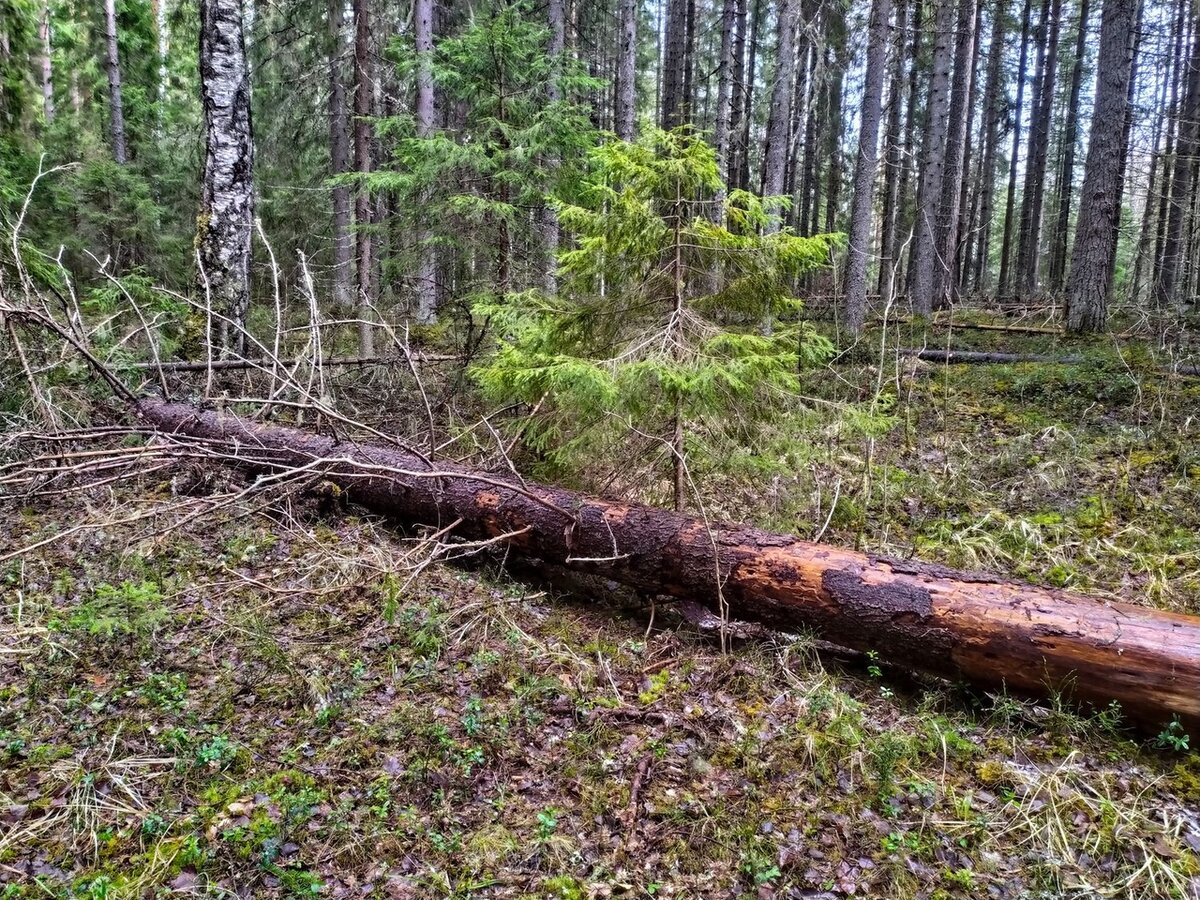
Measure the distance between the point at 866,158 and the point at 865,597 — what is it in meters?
10.9

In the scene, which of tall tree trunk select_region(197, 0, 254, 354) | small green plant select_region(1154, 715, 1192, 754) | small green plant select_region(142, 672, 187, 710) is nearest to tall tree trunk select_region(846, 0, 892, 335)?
small green plant select_region(1154, 715, 1192, 754)

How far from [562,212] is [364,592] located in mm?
3120

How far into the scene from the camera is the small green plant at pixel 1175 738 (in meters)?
2.98

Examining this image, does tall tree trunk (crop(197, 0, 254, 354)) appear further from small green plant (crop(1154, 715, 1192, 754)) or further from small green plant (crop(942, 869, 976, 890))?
small green plant (crop(1154, 715, 1192, 754))

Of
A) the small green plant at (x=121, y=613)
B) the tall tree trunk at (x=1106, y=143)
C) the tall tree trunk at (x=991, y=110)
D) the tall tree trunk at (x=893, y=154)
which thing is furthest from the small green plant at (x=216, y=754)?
the tall tree trunk at (x=991, y=110)

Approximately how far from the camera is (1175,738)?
2.99m

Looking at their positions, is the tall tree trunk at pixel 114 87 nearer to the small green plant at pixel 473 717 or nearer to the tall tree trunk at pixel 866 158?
the tall tree trunk at pixel 866 158

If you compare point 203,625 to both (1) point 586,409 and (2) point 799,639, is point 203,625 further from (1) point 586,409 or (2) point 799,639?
(2) point 799,639

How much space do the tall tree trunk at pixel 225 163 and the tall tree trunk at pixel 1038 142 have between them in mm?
20685

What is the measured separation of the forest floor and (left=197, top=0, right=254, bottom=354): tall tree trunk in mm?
3626

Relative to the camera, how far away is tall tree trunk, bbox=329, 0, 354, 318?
13375mm

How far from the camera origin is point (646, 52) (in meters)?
23.9

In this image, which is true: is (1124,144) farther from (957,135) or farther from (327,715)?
(327,715)

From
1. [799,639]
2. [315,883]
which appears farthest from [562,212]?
[315,883]
